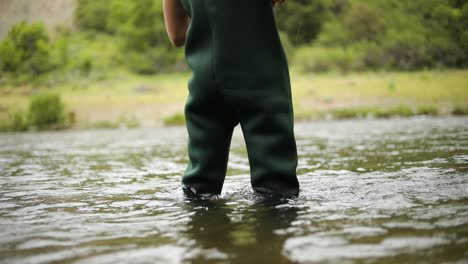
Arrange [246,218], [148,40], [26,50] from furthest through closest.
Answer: [148,40] → [26,50] → [246,218]

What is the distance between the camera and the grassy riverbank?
11258 millimetres

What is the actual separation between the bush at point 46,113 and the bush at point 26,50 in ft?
10.1

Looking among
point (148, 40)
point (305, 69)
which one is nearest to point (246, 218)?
point (305, 69)

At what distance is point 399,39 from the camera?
14766 mm

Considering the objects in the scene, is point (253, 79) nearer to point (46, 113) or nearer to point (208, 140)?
point (208, 140)

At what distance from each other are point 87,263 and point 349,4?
17100mm

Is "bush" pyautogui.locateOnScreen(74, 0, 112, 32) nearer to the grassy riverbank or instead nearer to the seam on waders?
the grassy riverbank

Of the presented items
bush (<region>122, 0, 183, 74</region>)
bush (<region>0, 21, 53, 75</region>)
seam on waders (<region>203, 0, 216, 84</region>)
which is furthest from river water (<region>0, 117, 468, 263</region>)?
bush (<region>122, 0, 183, 74</region>)

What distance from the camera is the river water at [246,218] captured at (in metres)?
1.28

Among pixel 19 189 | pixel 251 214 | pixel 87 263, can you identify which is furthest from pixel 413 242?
pixel 19 189

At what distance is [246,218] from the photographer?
173cm

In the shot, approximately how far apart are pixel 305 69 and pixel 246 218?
629 inches

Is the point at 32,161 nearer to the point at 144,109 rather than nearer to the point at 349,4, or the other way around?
the point at 144,109

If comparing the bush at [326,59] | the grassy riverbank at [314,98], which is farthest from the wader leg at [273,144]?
the bush at [326,59]
